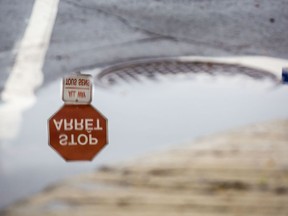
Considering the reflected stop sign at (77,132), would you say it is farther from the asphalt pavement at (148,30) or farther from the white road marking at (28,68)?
the asphalt pavement at (148,30)

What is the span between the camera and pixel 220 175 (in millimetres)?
1797

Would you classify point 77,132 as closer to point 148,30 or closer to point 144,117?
point 144,117

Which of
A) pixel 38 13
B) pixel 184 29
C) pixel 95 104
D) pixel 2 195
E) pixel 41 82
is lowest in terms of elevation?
pixel 2 195

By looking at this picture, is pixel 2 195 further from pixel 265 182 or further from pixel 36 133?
pixel 265 182

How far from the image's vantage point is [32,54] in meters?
2.92

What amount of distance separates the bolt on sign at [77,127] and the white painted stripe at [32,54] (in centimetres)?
40

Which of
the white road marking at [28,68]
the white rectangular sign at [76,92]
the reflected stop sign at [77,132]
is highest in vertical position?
the white road marking at [28,68]

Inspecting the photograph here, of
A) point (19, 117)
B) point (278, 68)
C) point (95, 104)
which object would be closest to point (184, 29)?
point (278, 68)

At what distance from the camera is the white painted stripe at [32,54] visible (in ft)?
8.16

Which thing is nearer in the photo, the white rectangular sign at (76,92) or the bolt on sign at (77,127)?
the bolt on sign at (77,127)

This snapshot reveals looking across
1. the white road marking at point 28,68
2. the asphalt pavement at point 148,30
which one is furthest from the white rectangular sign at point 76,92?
the asphalt pavement at point 148,30

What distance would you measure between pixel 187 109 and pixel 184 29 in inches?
42.0

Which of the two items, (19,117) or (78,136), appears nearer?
(78,136)

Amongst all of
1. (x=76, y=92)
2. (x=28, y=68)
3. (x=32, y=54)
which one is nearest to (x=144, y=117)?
(x=76, y=92)
